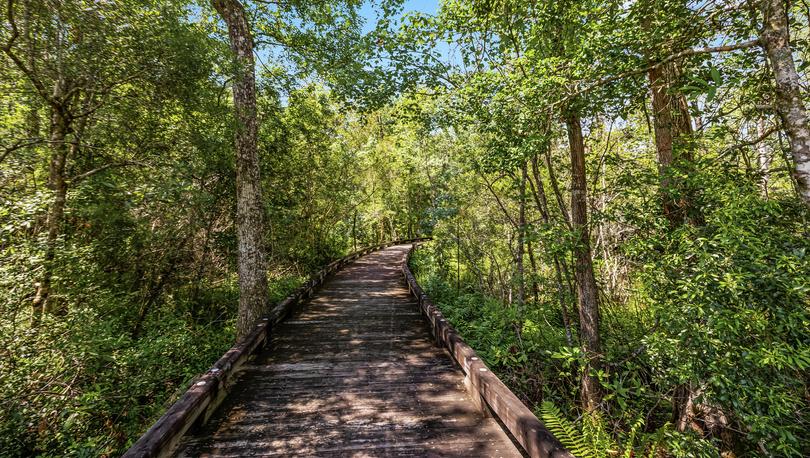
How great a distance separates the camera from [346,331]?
6.46 metres

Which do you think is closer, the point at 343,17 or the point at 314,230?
the point at 343,17

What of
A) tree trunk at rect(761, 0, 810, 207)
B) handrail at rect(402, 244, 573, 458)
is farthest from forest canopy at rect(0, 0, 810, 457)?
handrail at rect(402, 244, 573, 458)

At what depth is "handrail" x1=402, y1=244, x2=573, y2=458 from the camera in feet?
8.05

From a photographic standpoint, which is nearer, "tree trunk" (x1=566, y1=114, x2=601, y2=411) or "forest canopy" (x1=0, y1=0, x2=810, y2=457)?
"forest canopy" (x1=0, y1=0, x2=810, y2=457)

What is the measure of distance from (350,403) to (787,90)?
219 inches

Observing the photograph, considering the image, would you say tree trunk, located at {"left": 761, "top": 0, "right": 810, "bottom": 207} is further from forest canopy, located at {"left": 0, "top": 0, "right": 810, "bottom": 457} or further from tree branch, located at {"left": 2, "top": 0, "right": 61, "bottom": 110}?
tree branch, located at {"left": 2, "top": 0, "right": 61, "bottom": 110}

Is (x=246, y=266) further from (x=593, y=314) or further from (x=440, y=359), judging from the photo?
(x=593, y=314)

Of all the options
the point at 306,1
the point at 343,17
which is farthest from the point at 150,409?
the point at 343,17

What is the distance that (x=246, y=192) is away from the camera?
6688mm

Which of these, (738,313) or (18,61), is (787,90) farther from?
(18,61)

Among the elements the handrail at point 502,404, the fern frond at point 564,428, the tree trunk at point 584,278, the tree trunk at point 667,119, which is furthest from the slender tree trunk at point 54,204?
the tree trunk at point 667,119

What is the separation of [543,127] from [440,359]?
399 centimetres

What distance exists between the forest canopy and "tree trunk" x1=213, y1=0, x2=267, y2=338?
0.05 metres

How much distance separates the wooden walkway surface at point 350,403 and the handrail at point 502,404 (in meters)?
0.18
